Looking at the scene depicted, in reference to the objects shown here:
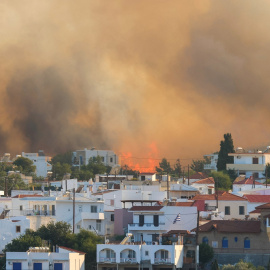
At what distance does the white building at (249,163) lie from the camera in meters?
104

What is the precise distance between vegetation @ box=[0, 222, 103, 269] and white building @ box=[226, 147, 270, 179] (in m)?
36.2

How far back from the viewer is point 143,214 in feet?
228

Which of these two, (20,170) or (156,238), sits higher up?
(20,170)

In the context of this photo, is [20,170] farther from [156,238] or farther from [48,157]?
[156,238]

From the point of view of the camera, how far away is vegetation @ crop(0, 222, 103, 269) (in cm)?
6519

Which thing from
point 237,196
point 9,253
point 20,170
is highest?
point 20,170

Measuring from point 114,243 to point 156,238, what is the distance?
2924mm

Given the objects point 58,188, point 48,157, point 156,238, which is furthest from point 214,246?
point 48,157

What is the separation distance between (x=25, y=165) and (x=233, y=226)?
2174 inches

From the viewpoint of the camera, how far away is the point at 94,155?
12812cm

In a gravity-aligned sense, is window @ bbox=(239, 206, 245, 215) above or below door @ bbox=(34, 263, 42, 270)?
above

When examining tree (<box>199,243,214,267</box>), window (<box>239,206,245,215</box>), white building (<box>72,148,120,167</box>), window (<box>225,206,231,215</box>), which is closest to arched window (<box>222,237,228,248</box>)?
tree (<box>199,243,214,267</box>)

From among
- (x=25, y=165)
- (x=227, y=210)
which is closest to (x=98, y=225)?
(x=227, y=210)

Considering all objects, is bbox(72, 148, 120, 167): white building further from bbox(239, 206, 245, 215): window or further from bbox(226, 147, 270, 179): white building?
bbox(239, 206, 245, 215): window
